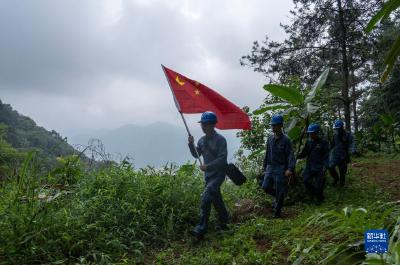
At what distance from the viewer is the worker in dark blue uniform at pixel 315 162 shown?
8203 mm

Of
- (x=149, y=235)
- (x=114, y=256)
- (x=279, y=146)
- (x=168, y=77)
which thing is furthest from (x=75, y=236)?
(x=279, y=146)

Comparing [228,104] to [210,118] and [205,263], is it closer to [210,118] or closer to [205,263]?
[210,118]

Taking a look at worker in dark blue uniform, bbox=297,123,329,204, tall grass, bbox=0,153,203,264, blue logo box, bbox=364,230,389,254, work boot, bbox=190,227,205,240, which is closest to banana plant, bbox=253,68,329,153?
worker in dark blue uniform, bbox=297,123,329,204

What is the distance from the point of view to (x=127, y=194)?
6.79m

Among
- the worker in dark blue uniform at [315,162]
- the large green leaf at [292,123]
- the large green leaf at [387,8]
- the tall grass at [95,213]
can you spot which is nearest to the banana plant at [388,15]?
the large green leaf at [387,8]

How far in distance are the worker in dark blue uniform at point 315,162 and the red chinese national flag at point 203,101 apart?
5.74ft

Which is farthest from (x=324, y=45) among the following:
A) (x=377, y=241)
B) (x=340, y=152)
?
(x=377, y=241)

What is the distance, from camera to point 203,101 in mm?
7137

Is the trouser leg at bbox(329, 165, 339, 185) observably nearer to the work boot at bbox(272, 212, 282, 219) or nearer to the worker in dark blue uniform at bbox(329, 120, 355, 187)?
the worker in dark blue uniform at bbox(329, 120, 355, 187)

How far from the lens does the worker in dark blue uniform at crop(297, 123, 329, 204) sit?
820 centimetres

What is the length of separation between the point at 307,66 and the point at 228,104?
40.1 feet

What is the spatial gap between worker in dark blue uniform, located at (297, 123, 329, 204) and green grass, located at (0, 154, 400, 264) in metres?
0.31

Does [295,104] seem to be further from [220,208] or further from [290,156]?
[220,208]

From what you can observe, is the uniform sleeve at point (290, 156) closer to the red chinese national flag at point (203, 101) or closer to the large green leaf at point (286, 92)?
the red chinese national flag at point (203, 101)
